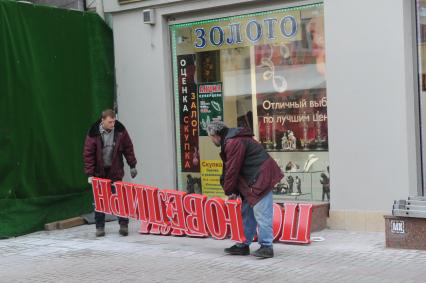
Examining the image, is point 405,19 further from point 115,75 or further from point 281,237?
point 115,75

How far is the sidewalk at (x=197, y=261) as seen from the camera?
6828mm

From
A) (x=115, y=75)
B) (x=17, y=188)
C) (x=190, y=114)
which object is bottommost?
(x=17, y=188)

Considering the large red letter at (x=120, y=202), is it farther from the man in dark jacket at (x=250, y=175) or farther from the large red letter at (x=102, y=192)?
the man in dark jacket at (x=250, y=175)

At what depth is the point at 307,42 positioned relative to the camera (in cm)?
966

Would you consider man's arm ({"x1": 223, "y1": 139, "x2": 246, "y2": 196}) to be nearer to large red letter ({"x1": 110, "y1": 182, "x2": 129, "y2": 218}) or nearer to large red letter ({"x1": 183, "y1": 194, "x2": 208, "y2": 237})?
large red letter ({"x1": 183, "y1": 194, "x2": 208, "y2": 237})

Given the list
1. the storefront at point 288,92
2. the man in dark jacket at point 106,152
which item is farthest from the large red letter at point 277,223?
the man in dark jacket at point 106,152

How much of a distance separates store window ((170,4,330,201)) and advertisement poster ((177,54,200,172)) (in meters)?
0.02

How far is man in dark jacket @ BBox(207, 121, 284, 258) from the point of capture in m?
7.56

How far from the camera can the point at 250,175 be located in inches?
302

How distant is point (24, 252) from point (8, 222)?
4.19ft

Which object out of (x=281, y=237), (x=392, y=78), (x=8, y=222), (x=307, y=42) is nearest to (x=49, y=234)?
(x=8, y=222)

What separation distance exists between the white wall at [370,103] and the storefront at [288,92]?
1 centimetres

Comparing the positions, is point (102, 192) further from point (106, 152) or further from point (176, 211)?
point (176, 211)

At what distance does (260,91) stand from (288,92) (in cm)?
48
